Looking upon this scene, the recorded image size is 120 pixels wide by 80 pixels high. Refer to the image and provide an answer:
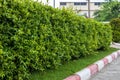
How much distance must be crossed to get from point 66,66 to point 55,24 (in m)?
1.15

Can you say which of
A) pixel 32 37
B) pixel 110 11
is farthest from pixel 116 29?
pixel 110 11

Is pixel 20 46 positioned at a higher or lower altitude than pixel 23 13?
lower

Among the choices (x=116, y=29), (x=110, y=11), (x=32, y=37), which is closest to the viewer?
(x=32, y=37)

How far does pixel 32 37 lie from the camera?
547 cm

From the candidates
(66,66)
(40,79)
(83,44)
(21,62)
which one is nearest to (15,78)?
(21,62)

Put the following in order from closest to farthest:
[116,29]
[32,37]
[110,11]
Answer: [32,37]
[116,29]
[110,11]

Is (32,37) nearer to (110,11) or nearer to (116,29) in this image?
(116,29)

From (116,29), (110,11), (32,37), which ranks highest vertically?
(32,37)

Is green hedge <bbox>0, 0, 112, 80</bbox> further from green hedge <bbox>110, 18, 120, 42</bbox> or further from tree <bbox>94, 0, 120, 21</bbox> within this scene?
tree <bbox>94, 0, 120, 21</bbox>

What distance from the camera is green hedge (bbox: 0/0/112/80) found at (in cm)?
471

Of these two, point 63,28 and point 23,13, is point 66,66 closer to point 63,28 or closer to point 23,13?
point 63,28

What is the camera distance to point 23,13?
520 cm

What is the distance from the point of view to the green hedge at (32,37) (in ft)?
15.5

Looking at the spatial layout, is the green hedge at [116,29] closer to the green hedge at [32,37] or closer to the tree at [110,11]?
the green hedge at [32,37]
